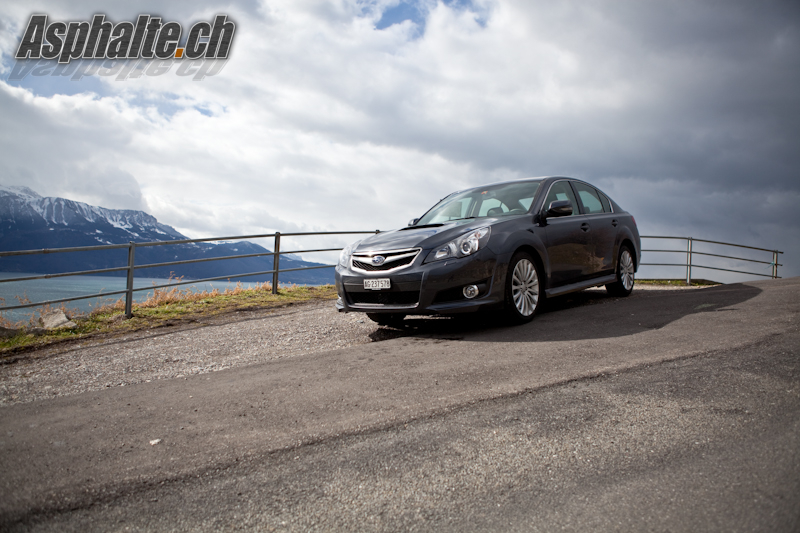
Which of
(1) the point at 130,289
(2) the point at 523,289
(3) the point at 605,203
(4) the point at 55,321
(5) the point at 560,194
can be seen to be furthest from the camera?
(1) the point at 130,289

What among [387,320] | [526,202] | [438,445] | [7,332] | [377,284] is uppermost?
[526,202]

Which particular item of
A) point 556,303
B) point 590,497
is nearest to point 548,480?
point 590,497

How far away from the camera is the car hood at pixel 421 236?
5527 millimetres

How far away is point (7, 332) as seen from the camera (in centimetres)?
718

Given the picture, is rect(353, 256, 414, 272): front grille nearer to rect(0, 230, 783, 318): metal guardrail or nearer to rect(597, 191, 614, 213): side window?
rect(0, 230, 783, 318): metal guardrail

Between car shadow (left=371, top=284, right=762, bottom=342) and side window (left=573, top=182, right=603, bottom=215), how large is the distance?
1.43 m

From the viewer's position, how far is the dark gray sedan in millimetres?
5363

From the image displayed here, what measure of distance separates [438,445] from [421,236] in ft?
10.7

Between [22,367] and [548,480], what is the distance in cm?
614

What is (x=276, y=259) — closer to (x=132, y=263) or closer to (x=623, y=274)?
(x=132, y=263)

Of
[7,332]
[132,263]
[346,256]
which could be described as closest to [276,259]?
[132,263]

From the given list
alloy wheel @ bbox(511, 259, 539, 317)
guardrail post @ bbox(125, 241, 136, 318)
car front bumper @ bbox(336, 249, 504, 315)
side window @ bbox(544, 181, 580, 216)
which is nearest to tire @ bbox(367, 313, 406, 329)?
car front bumper @ bbox(336, 249, 504, 315)

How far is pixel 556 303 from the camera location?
7707mm

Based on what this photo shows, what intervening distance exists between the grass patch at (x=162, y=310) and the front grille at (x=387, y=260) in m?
3.88
